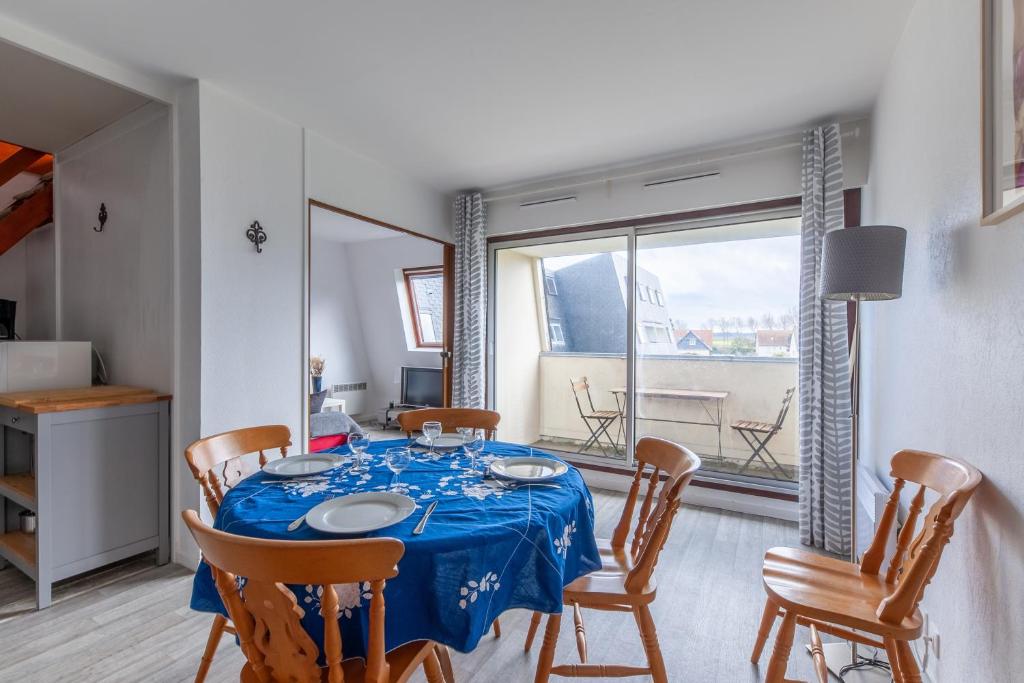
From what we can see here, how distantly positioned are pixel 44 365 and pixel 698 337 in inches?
189

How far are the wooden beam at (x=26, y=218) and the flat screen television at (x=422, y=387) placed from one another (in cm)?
420

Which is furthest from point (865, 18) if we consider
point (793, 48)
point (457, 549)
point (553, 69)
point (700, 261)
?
point (457, 549)

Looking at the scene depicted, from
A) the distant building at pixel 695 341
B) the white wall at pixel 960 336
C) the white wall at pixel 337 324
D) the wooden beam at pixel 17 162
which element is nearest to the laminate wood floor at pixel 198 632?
the white wall at pixel 960 336

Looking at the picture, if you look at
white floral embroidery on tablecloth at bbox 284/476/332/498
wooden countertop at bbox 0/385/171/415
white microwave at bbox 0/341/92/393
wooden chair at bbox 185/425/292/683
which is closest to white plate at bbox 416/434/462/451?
white floral embroidery on tablecloth at bbox 284/476/332/498

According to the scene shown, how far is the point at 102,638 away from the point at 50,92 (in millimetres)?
3008

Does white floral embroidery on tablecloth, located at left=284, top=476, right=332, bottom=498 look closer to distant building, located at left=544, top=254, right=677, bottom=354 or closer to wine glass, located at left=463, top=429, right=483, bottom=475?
wine glass, located at left=463, top=429, right=483, bottom=475

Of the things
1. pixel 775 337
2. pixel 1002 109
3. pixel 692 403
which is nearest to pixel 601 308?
pixel 692 403

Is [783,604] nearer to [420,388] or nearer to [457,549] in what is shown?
[457,549]

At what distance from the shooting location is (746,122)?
322 cm

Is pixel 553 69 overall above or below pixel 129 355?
above

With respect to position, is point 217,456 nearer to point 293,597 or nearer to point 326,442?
point 293,597

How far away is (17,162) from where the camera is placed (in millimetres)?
3756

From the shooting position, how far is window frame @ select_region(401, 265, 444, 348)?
23.3 feet

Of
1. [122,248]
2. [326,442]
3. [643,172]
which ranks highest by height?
[643,172]
